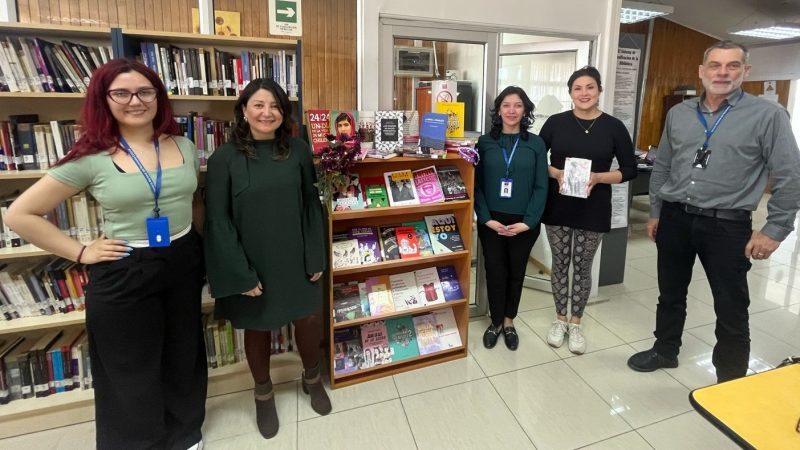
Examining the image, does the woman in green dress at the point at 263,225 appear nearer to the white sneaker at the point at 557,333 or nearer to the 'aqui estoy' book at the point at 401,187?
the 'aqui estoy' book at the point at 401,187

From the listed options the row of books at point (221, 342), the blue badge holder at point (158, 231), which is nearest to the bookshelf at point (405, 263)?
the row of books at point (221, 342)

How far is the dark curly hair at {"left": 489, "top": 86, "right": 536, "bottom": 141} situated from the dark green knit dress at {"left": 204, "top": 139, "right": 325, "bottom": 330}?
3.90 ft

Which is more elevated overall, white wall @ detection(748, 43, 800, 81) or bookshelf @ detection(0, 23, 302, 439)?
white wall @ detection(748, 43, 800, 81)

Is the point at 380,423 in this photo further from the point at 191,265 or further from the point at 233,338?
the point at 191,265

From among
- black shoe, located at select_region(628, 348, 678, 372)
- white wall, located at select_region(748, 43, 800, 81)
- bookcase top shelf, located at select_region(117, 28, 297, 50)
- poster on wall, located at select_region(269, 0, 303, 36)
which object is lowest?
black shoe, located at select_region(628, 348, 678, 372)

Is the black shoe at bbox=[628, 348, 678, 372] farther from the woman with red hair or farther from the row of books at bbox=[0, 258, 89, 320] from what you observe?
the row of books at bbox=[0, 258, 89, 320]

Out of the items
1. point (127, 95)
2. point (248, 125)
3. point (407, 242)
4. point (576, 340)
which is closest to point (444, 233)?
point (407, 242)

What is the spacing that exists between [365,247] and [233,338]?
92 centimetres

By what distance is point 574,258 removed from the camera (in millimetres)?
2756

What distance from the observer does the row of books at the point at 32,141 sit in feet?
6.30

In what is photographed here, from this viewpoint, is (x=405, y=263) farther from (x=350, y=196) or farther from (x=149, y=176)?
(x=149, y=176)

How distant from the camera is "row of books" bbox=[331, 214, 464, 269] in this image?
2478mm

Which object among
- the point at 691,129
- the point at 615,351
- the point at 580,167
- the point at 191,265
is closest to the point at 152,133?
the point at 191,265

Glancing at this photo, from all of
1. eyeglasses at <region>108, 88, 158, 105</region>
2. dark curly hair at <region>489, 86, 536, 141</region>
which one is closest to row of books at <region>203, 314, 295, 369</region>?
eyeglasses at <region>108, 88, 158, 105</region>
